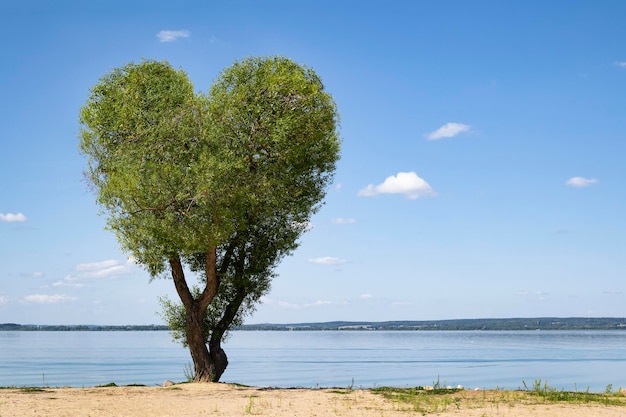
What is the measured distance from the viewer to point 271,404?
20.0 meters

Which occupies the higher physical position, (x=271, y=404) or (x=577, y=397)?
(x=271, y=404)

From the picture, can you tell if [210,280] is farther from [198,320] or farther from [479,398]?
[479,398]

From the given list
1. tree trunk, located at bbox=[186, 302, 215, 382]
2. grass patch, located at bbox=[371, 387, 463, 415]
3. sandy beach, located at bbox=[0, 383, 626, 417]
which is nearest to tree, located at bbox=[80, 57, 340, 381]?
tree trunk, located at bbox=[186, 302, 215, 382]

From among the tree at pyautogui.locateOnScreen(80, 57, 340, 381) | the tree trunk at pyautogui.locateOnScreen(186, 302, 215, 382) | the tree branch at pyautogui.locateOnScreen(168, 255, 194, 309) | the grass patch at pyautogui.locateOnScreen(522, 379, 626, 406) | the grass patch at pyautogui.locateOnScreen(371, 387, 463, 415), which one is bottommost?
the grass patch at pyautogui.locateOnScreen(522, 379, 626, 406)

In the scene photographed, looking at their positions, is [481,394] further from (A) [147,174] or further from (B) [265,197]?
(A) [147,174]

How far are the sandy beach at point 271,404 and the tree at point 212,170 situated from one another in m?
5.99

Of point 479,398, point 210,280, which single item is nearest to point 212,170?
point 210,280

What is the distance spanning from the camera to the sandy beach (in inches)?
728

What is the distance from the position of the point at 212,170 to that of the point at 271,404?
9430mm

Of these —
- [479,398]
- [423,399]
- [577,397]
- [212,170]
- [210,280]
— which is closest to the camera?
[423,399]

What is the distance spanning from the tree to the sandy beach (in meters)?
5.99

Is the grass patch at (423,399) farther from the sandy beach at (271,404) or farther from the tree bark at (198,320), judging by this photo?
the tree bark at (198,320)

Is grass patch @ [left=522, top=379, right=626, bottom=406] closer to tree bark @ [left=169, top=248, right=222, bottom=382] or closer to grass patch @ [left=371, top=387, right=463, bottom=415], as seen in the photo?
grass patch @ [left=371, top=387, right=463, bottom=415]

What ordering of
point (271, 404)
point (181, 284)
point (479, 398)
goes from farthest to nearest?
point (181, 284)
point (479, 398)
point (271, 404)
